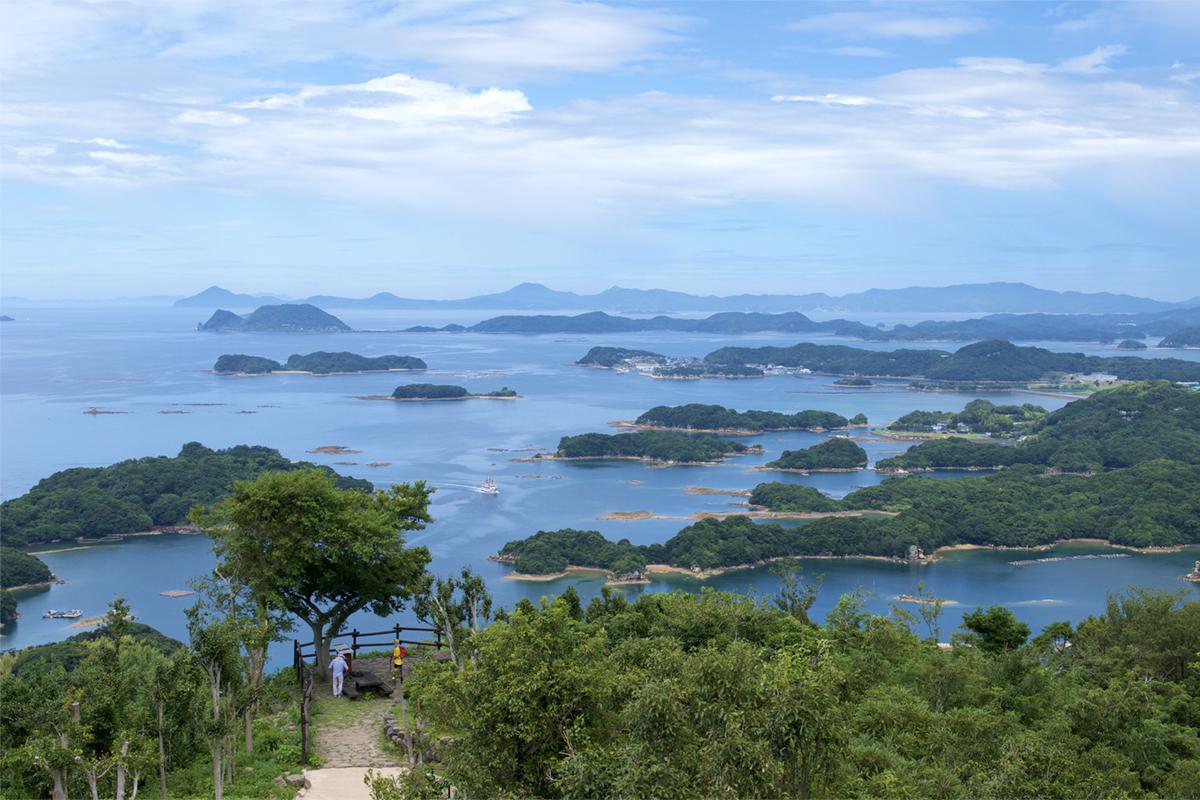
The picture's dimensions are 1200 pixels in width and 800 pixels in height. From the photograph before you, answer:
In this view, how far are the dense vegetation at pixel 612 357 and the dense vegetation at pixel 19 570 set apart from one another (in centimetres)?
7796

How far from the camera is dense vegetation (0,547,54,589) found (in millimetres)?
30875

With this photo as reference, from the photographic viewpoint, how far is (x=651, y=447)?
56969 mm

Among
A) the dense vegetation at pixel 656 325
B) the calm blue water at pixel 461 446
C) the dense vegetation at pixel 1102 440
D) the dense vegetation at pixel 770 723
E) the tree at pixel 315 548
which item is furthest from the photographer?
the dense vegetation at pixel 656 325

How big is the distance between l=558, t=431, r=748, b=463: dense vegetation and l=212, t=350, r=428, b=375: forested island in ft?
155

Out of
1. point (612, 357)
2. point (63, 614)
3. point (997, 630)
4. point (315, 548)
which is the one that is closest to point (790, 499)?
point (63, 614)

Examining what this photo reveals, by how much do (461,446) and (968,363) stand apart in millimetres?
59550

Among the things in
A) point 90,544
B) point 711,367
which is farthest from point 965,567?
point 711,367

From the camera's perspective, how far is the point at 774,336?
164m

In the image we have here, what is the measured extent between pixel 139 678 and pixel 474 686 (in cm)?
414

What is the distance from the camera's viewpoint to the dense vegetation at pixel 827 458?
5322 cm

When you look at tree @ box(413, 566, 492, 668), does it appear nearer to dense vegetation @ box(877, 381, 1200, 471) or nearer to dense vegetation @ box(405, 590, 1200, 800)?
dense vegetation @ box(405, 590, 1200, 800)

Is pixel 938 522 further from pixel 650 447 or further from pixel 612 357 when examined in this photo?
pixel 612 357

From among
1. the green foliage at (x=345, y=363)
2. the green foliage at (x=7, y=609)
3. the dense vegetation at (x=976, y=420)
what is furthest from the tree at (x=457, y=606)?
the green foliage at (x=345, y=363)

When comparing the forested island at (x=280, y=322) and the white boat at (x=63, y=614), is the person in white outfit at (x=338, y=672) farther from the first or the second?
the forested island at (x=280, y=322)
